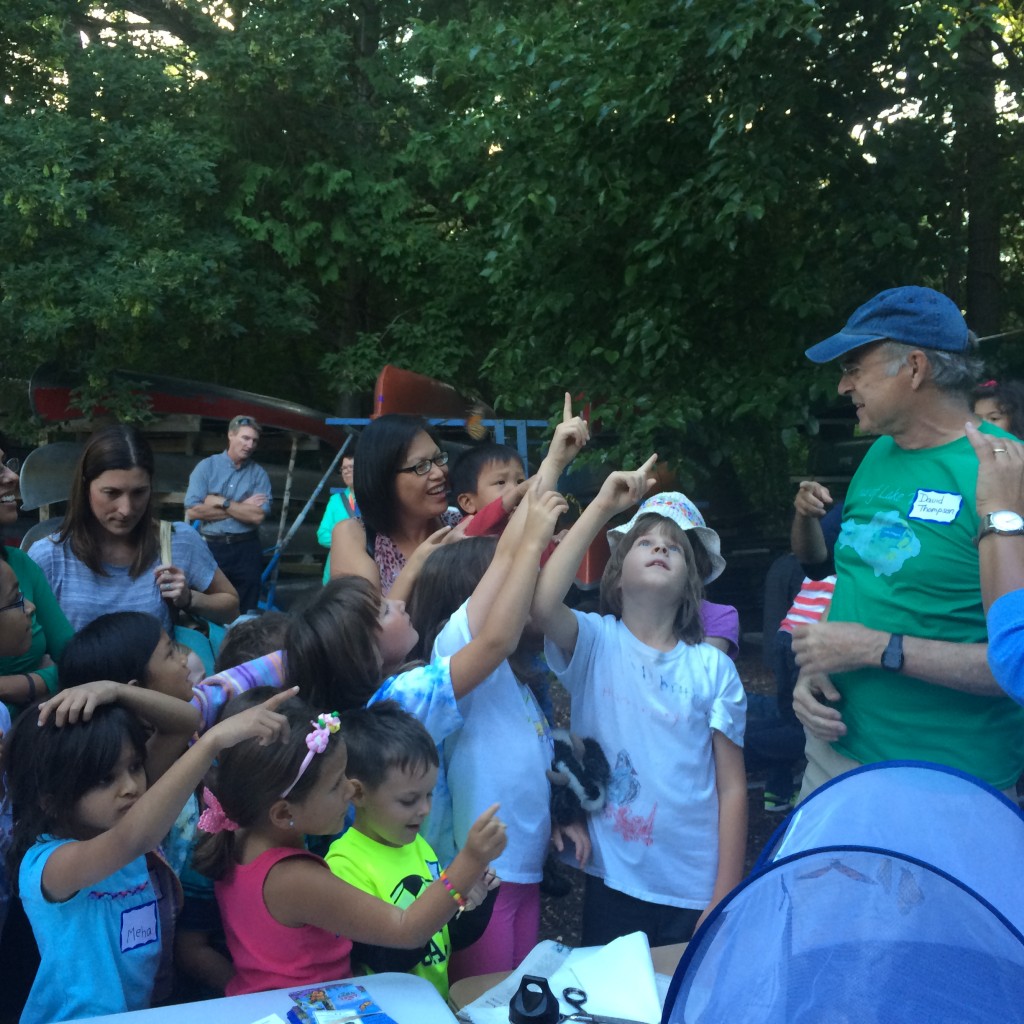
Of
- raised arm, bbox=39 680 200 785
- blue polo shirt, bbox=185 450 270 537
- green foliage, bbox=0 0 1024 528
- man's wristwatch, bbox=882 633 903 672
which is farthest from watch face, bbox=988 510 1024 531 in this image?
blue polo shirt, bbox=185 450 270 537

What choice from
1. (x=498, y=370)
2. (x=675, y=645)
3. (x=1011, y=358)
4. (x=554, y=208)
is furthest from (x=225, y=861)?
(x=1011, y=358)

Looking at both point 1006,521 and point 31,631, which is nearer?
point 1006,521

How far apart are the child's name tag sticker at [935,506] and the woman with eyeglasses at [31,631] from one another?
6.80ft

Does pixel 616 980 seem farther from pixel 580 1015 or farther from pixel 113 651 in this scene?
pixel 113 651

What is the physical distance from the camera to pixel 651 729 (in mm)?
2443

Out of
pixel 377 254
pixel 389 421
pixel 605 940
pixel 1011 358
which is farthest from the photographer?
pixel 377 254

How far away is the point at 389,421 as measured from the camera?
3018mm

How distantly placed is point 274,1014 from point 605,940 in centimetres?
106

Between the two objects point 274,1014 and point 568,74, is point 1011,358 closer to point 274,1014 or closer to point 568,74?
point 568,74

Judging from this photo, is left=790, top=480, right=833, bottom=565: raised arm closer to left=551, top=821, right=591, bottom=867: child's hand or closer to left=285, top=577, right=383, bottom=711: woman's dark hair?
left=551, top=821, right=591, bottom=867: child's hand

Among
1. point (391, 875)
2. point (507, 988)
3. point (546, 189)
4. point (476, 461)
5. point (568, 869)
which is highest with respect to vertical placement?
point (546, 189)

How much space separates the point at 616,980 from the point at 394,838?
1.77 feet

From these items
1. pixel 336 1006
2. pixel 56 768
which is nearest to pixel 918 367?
pixel 336 1006

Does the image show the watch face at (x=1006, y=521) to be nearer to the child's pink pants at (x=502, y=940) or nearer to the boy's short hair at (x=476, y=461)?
the child's pink pants at (x=502, y=940)
